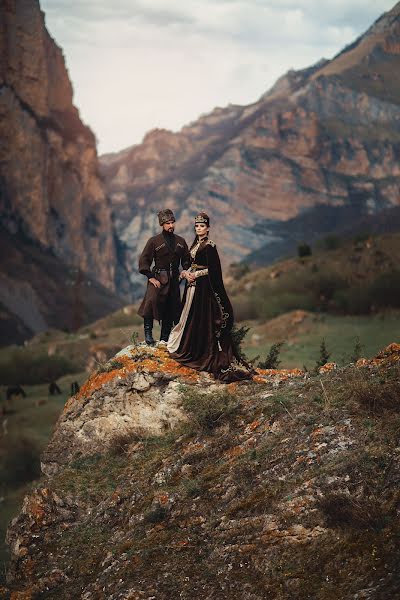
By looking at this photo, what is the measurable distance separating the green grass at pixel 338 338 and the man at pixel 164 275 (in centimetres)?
2616

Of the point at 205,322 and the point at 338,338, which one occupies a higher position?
the point at 205,322

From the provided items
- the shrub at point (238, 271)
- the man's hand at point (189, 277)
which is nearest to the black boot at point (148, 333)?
the man's hand at point (189, 277)

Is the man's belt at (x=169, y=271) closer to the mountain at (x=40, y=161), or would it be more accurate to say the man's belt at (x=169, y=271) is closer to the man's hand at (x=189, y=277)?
the man's hand at (x=189, y=277)

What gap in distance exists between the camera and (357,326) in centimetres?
5138

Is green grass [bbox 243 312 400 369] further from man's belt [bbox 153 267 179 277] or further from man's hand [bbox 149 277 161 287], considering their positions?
man's hand [bbox 149 277 161 287]

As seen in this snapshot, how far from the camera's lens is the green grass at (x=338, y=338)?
4216cm

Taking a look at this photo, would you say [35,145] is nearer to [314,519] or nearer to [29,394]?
[29,394]

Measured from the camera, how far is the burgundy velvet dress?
36.6 feet

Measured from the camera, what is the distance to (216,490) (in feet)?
28.3

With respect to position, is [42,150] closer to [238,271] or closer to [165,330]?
[238,271]

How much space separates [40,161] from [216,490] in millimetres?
118087

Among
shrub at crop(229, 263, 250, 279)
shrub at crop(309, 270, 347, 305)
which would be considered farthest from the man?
shrub at crop(229, 263, 250, 279)

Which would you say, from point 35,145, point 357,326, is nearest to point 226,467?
point 357,326

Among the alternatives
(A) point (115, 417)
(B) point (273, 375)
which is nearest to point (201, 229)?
(B) point (273, 375)
